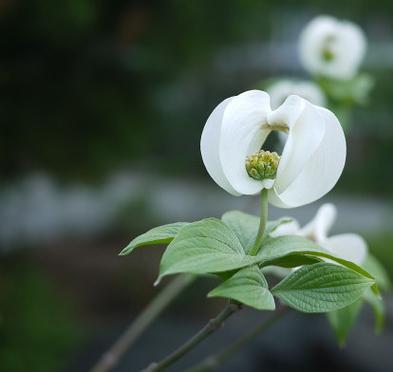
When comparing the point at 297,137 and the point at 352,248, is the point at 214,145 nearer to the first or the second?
the point at 297,137

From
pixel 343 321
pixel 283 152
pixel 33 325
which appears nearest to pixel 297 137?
pixel 283 152

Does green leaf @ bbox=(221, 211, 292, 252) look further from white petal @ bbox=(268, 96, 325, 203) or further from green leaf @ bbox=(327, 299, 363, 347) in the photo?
green leaf @ bbox=(327, 299, 363, 347)

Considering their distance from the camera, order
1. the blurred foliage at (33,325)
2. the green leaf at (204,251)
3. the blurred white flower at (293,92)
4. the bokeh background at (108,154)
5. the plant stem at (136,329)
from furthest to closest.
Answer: the bokeh background at (108,154), the blurred foliage at (33,325), the blurred white flower at (293,92), the plant stem at (136,329), the green leaf at (204,251)

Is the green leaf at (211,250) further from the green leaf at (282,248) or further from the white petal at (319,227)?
the white petal at (319,227)

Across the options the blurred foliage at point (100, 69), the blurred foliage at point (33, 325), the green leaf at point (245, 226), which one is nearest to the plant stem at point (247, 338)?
the green leaf at point (245, 226)

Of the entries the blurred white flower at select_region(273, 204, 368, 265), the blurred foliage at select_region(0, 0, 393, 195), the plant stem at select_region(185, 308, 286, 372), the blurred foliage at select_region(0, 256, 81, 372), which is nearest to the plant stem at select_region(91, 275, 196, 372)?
the plant stem at select_region(185, 308, 286, 372)

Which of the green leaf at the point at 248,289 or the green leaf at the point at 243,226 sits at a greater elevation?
the green leaf at the point at 243,226
